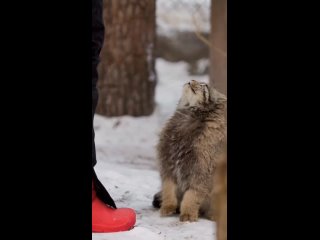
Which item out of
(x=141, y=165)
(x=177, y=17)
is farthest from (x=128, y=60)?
(x=177, y=17)

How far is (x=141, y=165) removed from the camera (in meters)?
3.57

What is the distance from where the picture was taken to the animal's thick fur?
7.39ft

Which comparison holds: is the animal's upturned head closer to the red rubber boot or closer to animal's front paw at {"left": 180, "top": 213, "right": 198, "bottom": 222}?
animal's front paw at {"left": 180, "top": 213, "right": 198, "bottom": 222}

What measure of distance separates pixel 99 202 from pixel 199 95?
740 millimetres

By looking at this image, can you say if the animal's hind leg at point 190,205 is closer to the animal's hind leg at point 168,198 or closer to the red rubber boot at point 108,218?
the animal's hind leg at point 168,198

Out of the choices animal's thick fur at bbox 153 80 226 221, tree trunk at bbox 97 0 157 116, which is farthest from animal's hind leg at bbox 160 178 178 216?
tree trunk at bbox 97 0 157 116

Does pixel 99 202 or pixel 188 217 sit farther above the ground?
pixel 99 202

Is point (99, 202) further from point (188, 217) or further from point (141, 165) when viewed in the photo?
point (141, 165)

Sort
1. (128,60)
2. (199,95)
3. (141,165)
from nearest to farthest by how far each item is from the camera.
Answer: (199,95) < (141,165) < (128,60)
